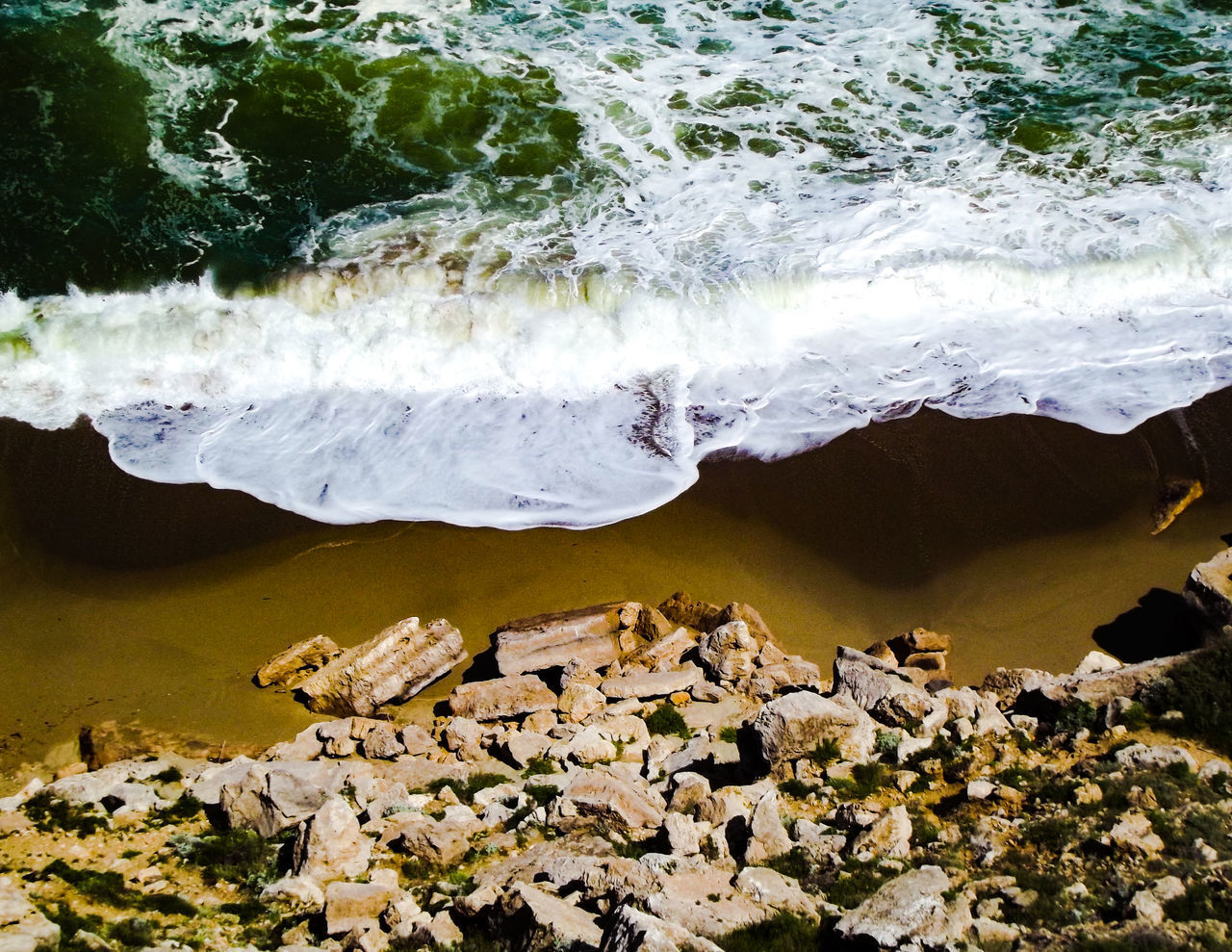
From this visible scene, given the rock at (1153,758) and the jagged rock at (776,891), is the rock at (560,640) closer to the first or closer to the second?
the jagged rock at (776,891)

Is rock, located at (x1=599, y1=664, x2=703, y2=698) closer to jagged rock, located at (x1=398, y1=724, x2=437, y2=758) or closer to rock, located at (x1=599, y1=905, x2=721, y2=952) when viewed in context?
jagged rock, located at (x1=398, y1=724, x2=437, y2=758)

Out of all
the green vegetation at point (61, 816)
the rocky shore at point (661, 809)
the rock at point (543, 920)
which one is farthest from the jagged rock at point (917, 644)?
the green vegetation at point (61, 816)

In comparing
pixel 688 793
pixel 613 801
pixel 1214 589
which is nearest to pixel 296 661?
pixel 613 801

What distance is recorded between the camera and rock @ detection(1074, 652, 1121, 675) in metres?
8.30

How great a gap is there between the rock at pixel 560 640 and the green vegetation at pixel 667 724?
782 millimetres

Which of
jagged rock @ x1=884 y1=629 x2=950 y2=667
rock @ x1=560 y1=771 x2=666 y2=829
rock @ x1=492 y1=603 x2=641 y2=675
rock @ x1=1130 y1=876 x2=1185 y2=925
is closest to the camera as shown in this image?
rock @ x1=1130 y1=876 x2=1185 y2=925

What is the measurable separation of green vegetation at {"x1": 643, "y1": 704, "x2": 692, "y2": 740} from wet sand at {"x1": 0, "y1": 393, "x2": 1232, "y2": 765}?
1.52m

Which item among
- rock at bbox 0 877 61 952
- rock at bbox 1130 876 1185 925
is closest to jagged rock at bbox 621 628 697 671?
rock at bbox 1130 876 1185 925

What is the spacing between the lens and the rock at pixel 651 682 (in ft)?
27.8

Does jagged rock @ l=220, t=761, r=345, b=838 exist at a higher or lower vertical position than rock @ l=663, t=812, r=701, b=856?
lower

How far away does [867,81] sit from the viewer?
16.1 meters

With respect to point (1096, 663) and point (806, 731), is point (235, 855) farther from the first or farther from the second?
point (1096, 663)

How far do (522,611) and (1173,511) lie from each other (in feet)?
24.1

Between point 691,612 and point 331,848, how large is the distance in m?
4.19
